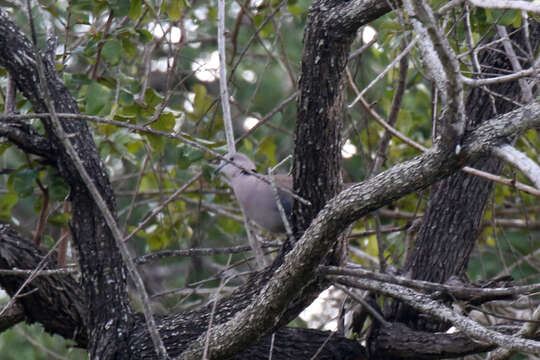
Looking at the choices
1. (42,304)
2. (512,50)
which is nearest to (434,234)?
(512,50)

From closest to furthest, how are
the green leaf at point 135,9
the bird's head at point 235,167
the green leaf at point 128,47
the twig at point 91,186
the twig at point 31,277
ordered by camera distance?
1. the twig at point 91,186
2. the twig at point 31,277
3. the green leaf at point 135,9
4. the green leaf at point 128,47
5. the bird's head at point 235,167

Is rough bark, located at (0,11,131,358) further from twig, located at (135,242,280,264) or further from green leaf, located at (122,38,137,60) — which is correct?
green leaf, located at (122,38,137,60)

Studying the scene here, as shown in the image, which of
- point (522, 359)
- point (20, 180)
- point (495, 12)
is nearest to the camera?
point (495, 12)

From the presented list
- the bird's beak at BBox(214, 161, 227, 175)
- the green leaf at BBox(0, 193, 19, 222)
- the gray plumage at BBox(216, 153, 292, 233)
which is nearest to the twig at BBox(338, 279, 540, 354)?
the gray plumage at BBox(216, 153, 292, 233)

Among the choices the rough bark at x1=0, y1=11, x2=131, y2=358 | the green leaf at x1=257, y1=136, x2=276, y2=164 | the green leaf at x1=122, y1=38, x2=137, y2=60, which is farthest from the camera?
the green leaf at x1=257, y1=136, x2=276, y2=164

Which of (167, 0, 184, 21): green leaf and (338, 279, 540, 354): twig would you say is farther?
(167, 0, 184, 21): green leaf

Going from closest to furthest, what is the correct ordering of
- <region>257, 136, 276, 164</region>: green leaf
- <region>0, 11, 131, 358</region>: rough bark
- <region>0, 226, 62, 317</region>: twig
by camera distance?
<region>0, 226, 62, 317</region>: twig
<region>0, 11, 131, 358</region>: rough bark
<region>257, 136, 276, 164</region>: green leaf

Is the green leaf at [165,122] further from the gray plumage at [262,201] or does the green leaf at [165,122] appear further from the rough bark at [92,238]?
the gray plumage at [262,201]

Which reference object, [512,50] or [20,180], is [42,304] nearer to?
[20,180]

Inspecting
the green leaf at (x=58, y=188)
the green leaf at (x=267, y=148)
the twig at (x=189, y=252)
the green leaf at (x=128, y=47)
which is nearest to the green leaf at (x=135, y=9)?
the green leaf at (x=128, y=47)

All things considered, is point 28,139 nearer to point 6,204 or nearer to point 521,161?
point 6,204

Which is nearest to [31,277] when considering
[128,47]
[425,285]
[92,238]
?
[92,238]

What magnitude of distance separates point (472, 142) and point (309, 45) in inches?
31.9

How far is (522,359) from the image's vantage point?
171 inches
